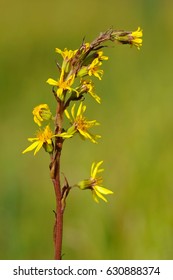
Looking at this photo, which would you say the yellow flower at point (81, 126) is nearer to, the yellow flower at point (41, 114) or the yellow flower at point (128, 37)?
the yellow flower at point (41, 114)

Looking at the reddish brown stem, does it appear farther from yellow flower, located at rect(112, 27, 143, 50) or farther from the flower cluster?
yellow flower, located at rect(112, 27, 143, 50)

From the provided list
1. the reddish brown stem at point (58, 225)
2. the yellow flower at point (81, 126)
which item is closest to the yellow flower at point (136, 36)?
the yellow flower at point (81, 126)

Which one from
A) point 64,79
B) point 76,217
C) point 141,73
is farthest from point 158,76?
point 64,79

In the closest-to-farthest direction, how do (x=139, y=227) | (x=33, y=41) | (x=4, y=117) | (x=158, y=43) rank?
1. (x=139, y=227)
2. (x=4, y=117)
3. (x=158, y=43)
4. (x=33, y=41)

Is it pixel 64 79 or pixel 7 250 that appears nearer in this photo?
pixel 64 79

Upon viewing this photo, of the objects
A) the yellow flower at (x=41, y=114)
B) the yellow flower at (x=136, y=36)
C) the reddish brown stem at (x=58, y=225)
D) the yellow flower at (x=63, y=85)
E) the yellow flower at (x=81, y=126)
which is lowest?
the reddish brown stem at (x=58, y=225)

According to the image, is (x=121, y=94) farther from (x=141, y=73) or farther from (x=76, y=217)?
(x=76, y=217)

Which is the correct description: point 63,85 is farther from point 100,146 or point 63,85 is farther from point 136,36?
point 100,146
